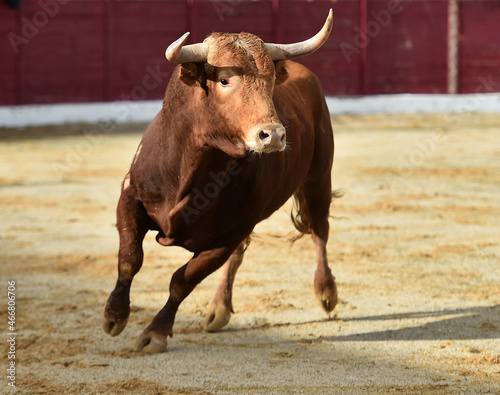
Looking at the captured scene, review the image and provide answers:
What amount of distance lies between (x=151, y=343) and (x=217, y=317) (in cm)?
49

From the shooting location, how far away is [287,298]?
180 inches

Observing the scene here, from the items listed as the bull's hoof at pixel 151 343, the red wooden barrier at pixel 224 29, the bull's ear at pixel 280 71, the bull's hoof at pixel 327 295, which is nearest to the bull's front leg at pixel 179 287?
the bull's hoof at pixel 151 343

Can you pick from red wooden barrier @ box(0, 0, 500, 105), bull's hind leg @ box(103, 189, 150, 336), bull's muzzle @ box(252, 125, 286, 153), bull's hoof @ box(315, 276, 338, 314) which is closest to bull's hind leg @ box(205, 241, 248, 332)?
bull's hoof @ box(315, 276, 338, 314)

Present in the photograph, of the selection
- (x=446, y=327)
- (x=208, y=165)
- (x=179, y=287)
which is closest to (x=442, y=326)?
(x=446, y=327)

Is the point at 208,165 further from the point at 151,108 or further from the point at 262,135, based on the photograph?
the point at 151,108

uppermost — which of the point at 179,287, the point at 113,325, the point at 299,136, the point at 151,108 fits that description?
the point at 299,136

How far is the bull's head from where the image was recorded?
9.78 feet

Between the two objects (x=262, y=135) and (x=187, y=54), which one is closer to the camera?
(x=262, y=135)

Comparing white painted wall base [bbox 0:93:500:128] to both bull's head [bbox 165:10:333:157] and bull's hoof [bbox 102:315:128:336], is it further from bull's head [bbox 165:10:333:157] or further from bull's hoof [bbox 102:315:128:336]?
bull's head [bbox 165:10:333:157]

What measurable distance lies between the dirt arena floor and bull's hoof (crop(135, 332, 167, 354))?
3 centimetres

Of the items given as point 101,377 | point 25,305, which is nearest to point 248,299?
point 25,305

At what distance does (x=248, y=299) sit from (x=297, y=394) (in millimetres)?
1407

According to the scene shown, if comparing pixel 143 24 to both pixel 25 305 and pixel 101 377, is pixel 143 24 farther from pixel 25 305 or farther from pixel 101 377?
pixel 101 377

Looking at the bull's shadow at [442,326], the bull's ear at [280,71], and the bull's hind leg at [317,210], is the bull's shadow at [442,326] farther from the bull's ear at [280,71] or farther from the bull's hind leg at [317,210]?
the bull's ear at [280,71]
